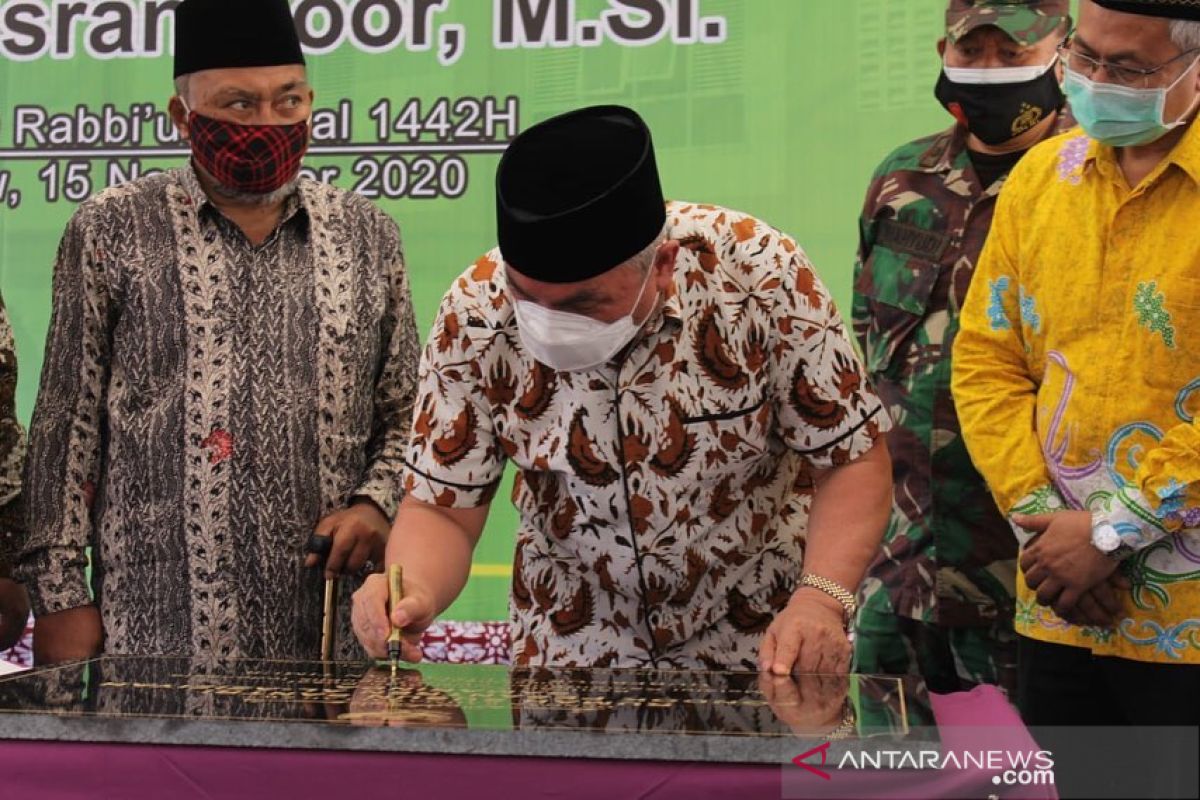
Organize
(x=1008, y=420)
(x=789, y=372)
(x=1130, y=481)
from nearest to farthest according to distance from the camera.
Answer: (x=789, y=372), (x=1130, y=481), (x=1008, y=420)

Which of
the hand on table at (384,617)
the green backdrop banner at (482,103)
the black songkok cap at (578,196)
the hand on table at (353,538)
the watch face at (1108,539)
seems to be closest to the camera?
the black songkok cap at (578,196)

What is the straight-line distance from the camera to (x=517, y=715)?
5.54 ft

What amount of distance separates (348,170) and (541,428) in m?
1.58

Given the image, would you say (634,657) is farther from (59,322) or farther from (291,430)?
(59,322)

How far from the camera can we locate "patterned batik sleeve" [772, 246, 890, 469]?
2.18 metres

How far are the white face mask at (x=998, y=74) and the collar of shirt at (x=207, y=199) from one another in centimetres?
128

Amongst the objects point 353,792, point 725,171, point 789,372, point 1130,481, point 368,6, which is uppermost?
point 368,6

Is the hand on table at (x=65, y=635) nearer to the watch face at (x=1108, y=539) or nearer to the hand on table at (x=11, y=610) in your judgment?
the hand on table at (x=11, y=610)

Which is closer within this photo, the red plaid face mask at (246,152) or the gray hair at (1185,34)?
the gray hair at (1185,34)

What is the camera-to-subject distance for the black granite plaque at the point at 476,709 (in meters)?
1.58

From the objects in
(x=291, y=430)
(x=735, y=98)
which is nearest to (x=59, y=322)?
(x=291, y=430)

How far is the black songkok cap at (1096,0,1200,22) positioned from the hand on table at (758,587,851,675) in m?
1.03

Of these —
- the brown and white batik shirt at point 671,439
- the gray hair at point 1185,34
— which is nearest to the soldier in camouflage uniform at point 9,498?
the brown and white batik shirt at point 671,439

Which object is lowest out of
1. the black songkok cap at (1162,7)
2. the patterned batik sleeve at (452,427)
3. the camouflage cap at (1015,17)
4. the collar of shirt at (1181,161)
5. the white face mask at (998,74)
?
the patterned batik sleeve at (452,427)
